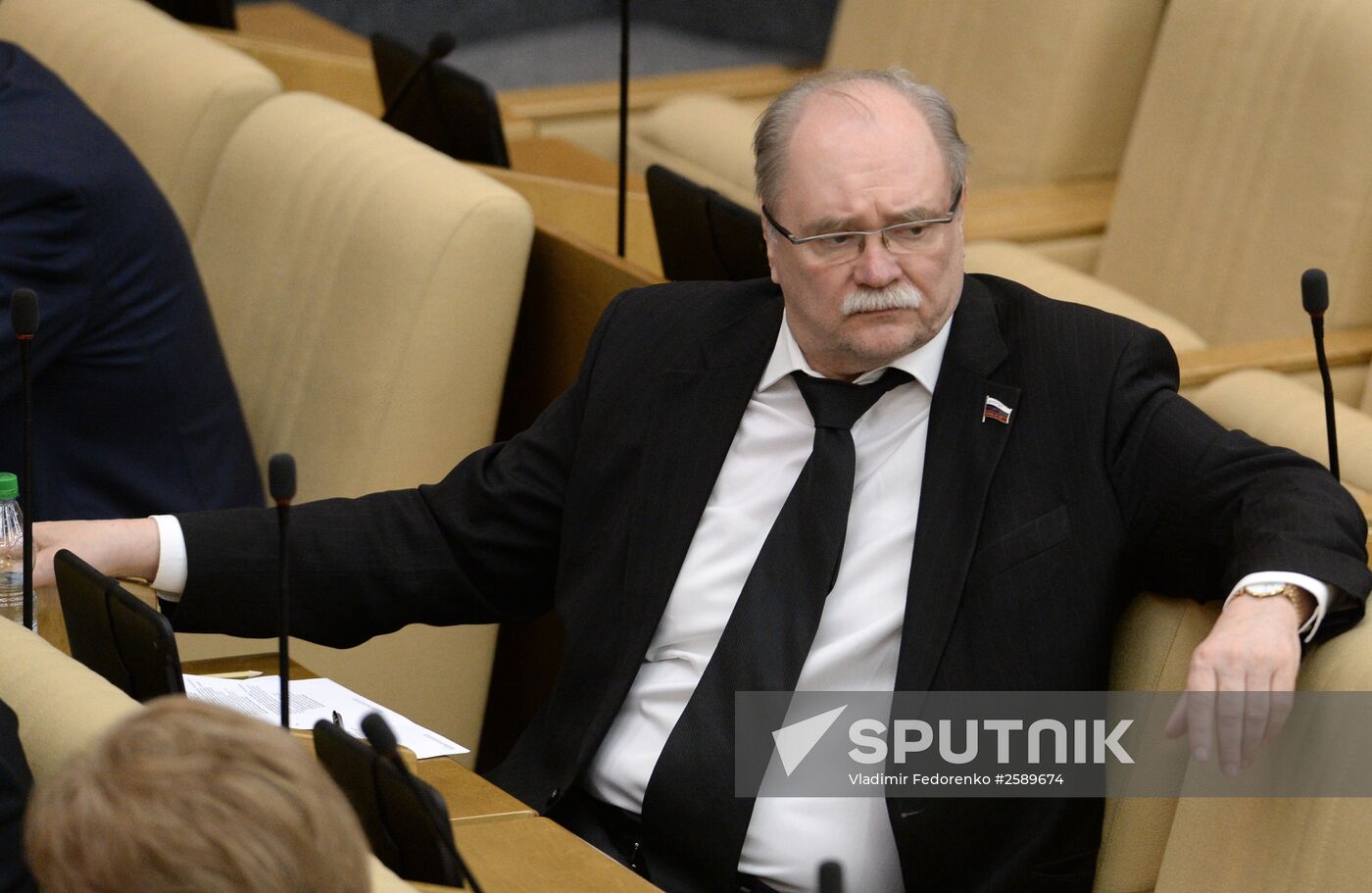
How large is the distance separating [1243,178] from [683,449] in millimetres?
1708

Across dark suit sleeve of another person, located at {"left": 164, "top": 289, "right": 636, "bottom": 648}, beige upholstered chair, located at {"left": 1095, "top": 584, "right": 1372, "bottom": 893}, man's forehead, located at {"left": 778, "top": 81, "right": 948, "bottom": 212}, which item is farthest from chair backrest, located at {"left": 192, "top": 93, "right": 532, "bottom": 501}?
beige upholstered chair, located at {"left": 1095, "top": 584, "right": 1372, "bottom": 893}

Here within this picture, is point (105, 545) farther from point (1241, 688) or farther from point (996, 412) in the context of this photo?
point (1241, 688)

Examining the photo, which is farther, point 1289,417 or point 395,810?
point 1289,417

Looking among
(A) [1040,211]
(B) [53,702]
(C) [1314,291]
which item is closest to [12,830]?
(B) [53,702]

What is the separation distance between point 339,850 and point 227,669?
101 centimetres

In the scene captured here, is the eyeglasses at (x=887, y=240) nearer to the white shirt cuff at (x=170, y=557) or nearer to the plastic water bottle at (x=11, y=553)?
the white shirt cuff at (x=170, y=557)

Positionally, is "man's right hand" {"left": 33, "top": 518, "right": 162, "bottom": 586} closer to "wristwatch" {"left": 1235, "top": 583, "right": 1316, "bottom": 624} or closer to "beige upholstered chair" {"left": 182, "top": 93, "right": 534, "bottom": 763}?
"beige upholstered chair" {"left": 182, "top": 93, "right": 534, "bottom": 763}

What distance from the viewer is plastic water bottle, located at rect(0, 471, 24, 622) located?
1.81 meters

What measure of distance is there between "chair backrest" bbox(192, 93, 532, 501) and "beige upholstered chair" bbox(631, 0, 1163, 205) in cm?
106

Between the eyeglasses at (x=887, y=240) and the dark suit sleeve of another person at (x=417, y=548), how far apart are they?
316 mm

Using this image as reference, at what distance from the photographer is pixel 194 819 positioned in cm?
89

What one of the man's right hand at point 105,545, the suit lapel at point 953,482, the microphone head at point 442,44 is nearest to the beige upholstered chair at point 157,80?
the microphone head at point 442,44

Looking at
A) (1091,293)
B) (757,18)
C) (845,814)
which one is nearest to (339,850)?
(845,814)

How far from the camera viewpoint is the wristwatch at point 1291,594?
1410mm
